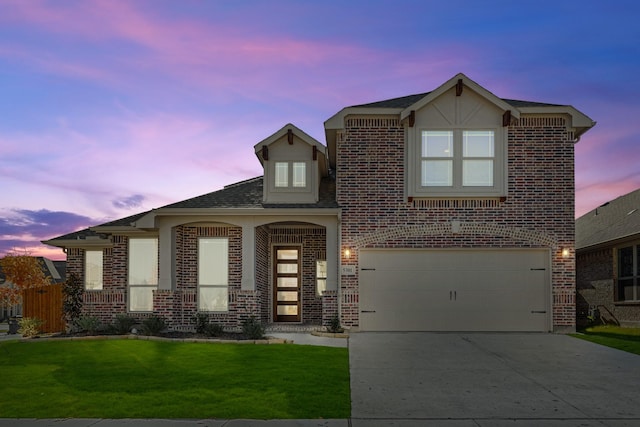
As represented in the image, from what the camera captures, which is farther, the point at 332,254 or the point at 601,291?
the point at 601,291

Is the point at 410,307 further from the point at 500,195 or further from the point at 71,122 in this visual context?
the point at 71,122

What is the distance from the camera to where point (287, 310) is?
17.9 meters

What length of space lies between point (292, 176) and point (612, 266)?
446 inches

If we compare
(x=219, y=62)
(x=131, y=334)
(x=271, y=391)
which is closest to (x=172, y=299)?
(x=131, y=334)

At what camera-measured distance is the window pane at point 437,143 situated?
603 inches

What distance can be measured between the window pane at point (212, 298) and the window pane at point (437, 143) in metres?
6.86

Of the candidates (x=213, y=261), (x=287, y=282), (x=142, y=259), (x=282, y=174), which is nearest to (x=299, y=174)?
(x=282, y=174)

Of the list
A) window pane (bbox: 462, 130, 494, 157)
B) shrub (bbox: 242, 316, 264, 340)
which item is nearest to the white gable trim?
window pane (bbox: 462, 130, 494, 157)

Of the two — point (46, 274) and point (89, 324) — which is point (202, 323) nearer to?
Answer: point (89, 324)

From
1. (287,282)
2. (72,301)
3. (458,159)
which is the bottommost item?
(72,301)

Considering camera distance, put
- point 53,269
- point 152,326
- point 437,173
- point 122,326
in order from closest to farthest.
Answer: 1. point 152,326
2. point 122,326
3. point 437,173
4. point 53,269

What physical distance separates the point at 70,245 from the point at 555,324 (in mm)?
14478

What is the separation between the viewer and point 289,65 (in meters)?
16.3

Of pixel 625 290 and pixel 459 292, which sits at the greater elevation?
pixel 459 292
